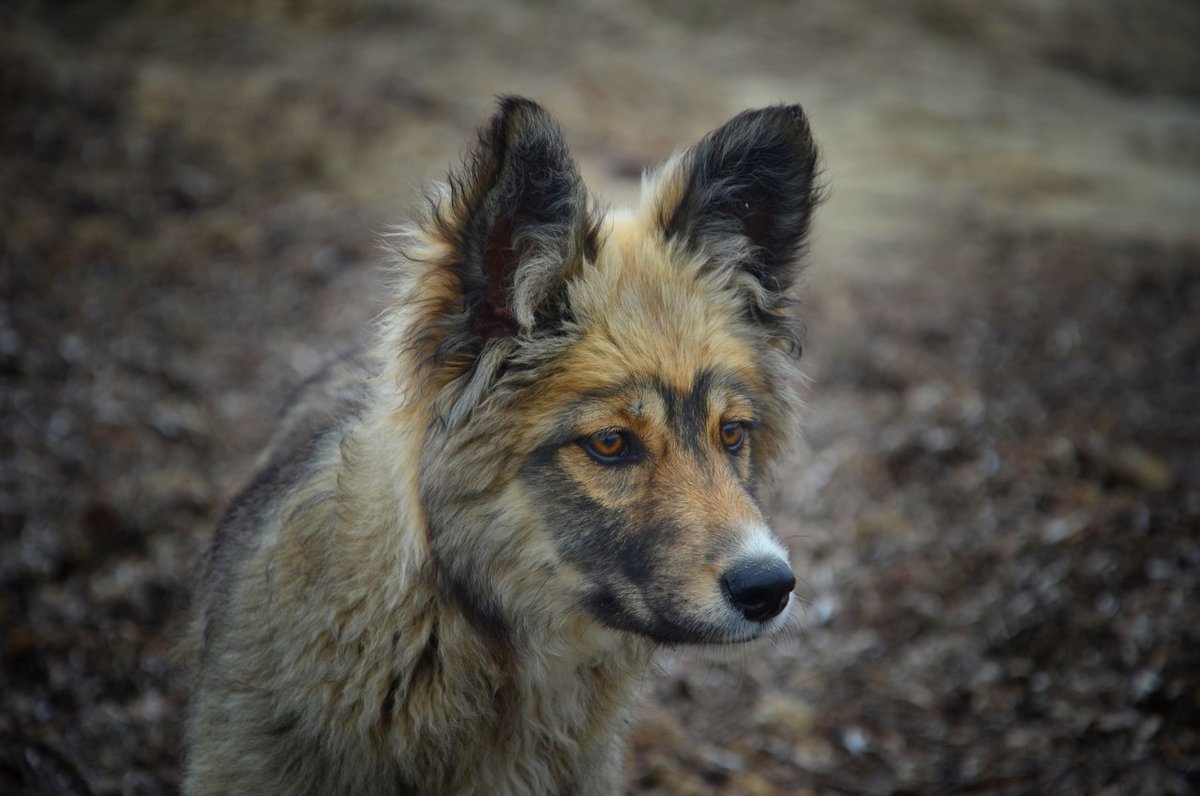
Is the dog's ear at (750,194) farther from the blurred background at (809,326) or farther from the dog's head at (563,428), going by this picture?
the blurred background at (809,326)

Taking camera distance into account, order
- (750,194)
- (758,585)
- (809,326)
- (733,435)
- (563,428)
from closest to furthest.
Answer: (758,585)
(563,428)
(733,435)
(750,194)
(809,326)

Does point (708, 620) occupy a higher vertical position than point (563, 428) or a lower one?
lower

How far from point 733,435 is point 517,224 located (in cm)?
96

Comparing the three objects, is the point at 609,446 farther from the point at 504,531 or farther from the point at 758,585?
the point at 758,585

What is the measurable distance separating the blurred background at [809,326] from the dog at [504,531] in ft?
1.86

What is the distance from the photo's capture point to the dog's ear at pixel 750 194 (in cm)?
319

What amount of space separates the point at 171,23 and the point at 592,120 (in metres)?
4.72

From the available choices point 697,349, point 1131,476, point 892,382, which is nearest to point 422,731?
point 697,349

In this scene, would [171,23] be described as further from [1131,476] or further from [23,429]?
[1131,476]

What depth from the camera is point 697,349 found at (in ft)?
9.95

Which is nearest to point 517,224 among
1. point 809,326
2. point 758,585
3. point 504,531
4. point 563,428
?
point 563,428

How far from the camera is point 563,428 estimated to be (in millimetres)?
2859

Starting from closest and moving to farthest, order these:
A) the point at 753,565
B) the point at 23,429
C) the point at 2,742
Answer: the point at 753,565, the point at 2,742, the point at 23,429

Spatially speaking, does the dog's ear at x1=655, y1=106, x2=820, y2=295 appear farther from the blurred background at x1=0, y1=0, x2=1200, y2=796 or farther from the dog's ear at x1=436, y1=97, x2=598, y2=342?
the blurred background at x1=0, y1=0, x2=1200, y2=796
